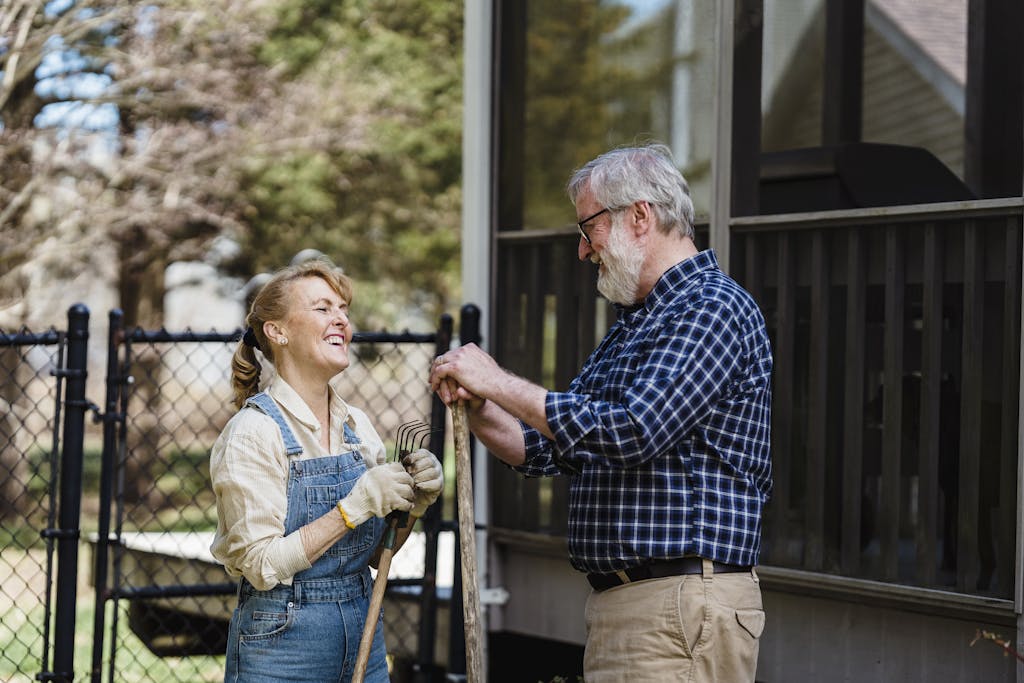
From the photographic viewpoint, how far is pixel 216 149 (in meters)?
11.9

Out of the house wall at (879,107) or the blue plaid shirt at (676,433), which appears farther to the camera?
the house wall at (879,107)

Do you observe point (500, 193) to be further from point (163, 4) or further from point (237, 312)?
point (237, 312)

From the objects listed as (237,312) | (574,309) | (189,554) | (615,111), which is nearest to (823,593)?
Result: (574,309)

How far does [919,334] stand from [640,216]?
59.6 inches

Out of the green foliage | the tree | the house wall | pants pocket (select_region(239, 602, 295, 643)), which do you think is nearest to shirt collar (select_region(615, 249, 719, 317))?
pants pocket (select_region(239, 602, 295, 643))

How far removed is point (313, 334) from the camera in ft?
9.37

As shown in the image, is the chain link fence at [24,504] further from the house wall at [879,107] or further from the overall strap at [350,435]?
the house wall at [879,107]

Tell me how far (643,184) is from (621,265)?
195 millimetres

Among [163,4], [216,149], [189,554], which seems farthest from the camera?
[216,149]

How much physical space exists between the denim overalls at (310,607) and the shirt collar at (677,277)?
0.84 metres

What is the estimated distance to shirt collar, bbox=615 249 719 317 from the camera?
2.70 meters

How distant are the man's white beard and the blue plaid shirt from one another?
0.19 feet

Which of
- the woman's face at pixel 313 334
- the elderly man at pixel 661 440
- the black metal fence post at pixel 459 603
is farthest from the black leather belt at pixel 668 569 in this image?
the black metal fence post at pixel 459 603

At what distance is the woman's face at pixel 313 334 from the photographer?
9.36 ft
